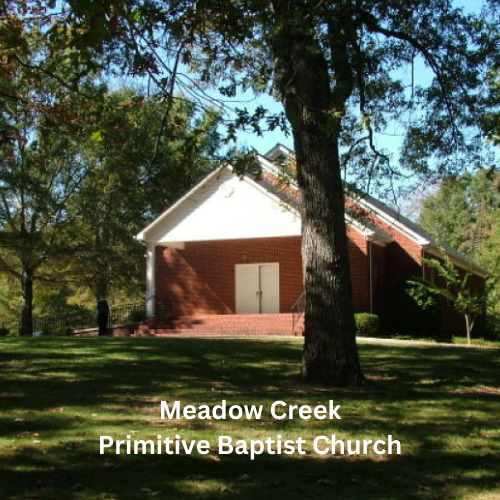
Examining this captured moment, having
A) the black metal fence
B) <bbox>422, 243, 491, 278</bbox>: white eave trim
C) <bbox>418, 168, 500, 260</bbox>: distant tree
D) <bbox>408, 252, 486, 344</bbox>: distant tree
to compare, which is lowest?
the black metal fence

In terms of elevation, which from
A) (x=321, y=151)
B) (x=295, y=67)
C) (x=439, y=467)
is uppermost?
(x=295, y=67)

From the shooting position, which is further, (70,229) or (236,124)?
(70,229)

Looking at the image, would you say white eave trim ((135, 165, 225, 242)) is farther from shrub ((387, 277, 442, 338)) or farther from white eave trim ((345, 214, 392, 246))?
shrub ((387, 277, 442, 338))

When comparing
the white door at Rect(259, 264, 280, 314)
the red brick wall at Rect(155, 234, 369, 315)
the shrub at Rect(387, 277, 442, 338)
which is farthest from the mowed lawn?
the white door at Rect(259, 264, 280, 314)

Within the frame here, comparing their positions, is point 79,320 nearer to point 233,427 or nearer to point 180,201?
point 180,201

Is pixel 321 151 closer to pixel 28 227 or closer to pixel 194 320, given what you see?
pixel 194 320

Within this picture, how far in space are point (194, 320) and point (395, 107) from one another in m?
13.0

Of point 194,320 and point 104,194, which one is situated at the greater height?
point 104,194

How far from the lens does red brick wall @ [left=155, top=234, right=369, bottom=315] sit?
26281 millimetres

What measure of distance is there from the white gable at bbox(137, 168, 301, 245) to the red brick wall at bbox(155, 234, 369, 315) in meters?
1.82

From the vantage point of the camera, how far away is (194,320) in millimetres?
25047

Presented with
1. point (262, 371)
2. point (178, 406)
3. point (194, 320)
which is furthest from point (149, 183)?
point (178, 406)

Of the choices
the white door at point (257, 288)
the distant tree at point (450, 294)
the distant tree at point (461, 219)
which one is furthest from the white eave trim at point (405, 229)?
the distant tree at point (461, 219)

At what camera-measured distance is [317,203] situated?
392 inches
